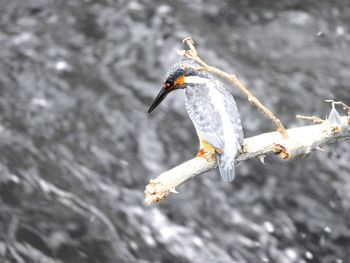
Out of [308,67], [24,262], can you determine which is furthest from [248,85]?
[24,262]

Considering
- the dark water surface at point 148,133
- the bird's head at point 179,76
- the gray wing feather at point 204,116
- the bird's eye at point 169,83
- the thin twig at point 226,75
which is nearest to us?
the thin twig at point 226,75

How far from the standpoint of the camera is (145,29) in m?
8.53

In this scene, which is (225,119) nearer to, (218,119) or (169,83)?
(218,119)

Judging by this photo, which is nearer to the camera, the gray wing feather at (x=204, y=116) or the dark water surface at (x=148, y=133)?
the gray wing feather at (x=204, y=116)

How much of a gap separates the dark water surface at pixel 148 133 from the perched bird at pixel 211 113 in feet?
7.11

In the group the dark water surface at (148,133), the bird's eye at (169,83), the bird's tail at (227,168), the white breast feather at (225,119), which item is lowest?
the bird's tail at (227,168)

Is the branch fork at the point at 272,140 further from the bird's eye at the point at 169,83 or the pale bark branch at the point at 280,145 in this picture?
the bird's eye at the point at 169,83

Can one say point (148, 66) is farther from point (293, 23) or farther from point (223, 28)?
point (293, 23)

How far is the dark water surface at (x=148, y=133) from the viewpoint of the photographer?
6180 mm

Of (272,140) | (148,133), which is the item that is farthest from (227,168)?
(148,133)

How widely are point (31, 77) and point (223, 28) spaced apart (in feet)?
8.29

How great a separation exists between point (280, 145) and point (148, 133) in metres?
3.84

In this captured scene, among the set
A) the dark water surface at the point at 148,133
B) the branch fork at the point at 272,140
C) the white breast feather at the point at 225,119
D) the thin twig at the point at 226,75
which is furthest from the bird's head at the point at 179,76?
the dark water surface at the point at 148,133

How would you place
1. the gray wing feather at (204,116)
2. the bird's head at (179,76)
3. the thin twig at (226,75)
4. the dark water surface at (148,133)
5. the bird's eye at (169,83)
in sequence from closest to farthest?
the thin twig at (226,75), the gray wing feather at (204,116), the bird's head at (179,76), the bird's eye at (169,83), the dark water surface at (148,133)
